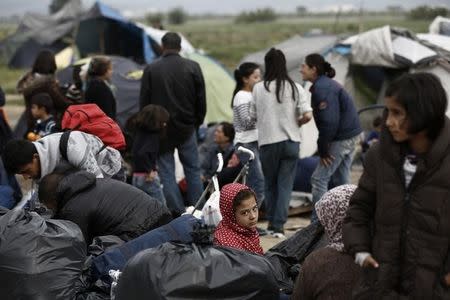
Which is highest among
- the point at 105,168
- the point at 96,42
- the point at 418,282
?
the point at 418,282

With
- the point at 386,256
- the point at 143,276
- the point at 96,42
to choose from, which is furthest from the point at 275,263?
the point at 96,42

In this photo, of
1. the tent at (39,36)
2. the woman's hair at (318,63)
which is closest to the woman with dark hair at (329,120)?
the woman's hair at (318,63)

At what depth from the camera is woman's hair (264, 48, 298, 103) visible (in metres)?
6.49

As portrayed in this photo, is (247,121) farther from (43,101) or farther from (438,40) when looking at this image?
(438,40)

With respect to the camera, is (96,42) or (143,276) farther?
(96,42)

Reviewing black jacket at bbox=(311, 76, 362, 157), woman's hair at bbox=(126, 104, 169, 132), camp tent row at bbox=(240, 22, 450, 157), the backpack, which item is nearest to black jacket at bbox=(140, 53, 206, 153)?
woman's hair at bbox=(126, 104, 169, 132)

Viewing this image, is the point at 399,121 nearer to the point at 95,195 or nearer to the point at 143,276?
the point at 143,276

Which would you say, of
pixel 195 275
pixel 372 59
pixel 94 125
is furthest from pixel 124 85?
pixel 195 275

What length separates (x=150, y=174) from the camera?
697cm

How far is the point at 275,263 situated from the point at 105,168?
159 cm

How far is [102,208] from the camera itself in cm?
474

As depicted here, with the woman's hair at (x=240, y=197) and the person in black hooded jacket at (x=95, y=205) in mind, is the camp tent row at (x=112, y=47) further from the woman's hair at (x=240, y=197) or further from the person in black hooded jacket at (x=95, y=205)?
the woman's hair at (x=240, y=197)

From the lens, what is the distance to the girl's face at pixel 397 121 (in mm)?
2941

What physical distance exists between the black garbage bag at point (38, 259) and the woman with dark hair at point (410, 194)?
186cm
